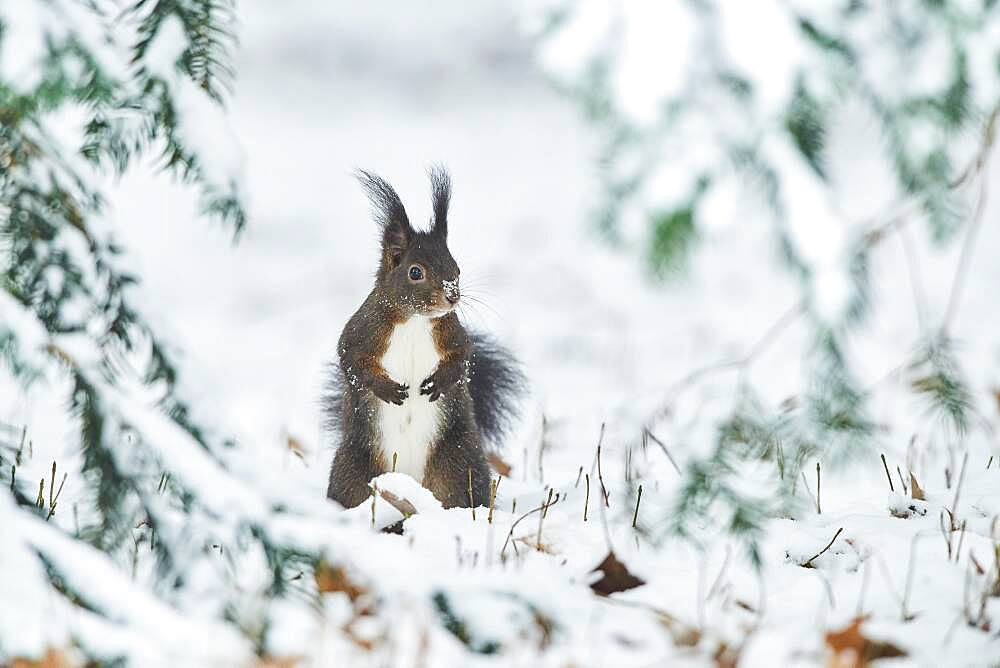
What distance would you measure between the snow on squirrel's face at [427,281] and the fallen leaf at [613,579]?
95 centimetres

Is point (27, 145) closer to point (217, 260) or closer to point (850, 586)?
point (850, 586)

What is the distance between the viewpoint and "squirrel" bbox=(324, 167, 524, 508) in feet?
9.45

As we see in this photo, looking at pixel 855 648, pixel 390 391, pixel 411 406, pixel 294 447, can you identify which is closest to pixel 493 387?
pixel 411 406

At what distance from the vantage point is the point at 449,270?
→ 287 centimetres

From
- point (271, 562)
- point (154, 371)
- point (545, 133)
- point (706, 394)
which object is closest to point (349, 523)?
point (271, 562)

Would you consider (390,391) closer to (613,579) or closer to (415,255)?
(415,255)

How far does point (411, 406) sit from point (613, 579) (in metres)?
1.00

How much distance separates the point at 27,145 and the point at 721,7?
1105 mm

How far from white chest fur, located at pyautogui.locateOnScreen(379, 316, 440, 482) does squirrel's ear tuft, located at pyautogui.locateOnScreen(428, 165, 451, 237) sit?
0.27 m

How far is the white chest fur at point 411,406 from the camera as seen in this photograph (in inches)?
115

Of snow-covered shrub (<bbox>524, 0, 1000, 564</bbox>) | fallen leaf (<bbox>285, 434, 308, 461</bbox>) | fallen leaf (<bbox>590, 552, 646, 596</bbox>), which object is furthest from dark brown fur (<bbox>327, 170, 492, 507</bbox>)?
snow-covered shrub (<bbox>524, 0, 1000, 564</bbox>)

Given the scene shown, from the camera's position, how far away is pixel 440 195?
9.50 feet

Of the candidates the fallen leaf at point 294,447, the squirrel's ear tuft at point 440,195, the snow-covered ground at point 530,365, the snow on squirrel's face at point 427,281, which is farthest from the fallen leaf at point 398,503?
the fallen leaf at point 294,447

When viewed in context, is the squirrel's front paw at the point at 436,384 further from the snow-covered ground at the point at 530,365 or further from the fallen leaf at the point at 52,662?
the fallen leaf at the point at 52,662
